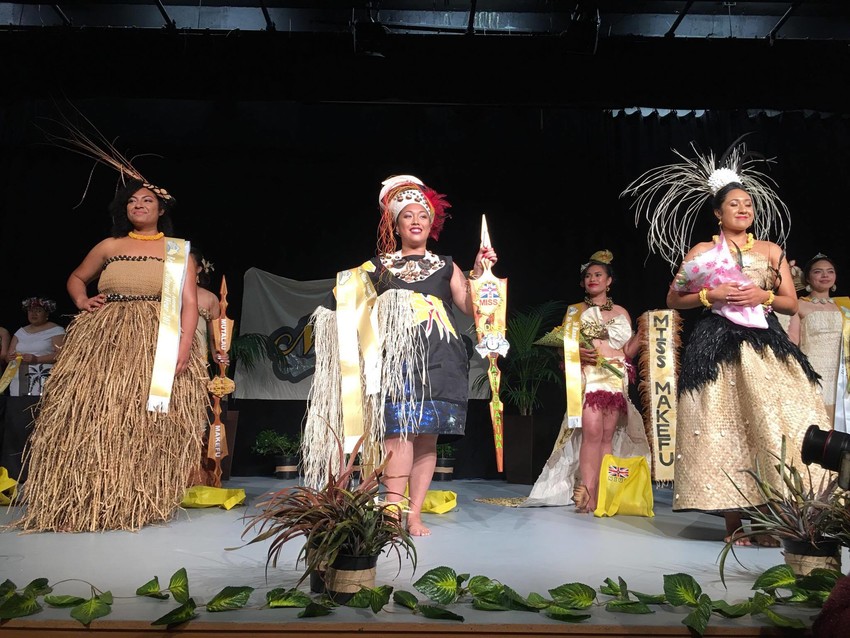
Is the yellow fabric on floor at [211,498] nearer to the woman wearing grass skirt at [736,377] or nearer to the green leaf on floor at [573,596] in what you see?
the woman wearing grass skirt at [736,377]

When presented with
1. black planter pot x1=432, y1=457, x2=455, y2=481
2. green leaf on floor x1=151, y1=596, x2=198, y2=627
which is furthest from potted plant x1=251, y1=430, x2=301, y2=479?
green leaf on floor x1=151, y1=596, x2=198, y2=627

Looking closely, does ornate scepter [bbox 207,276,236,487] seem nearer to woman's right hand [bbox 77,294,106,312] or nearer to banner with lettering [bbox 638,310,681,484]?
woman's right hand [bbox 77,294,106,312]

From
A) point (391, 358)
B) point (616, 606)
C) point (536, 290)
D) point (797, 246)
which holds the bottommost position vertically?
point (616, 606)

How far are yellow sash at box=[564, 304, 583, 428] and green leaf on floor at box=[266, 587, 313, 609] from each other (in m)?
2.95

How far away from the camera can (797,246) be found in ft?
22.1

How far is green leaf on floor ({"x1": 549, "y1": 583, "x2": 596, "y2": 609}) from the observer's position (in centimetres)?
190

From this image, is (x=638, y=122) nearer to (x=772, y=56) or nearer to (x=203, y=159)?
(x=772, y=56)

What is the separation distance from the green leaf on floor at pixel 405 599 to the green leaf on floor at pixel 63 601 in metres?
0.75

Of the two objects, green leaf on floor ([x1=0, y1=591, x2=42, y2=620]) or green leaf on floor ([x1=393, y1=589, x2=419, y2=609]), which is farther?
green leaf on floor ([x1=393, y1=589, x2=419, y2=609])

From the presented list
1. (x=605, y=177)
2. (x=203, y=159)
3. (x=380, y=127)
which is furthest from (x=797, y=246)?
(x=203, y=159)

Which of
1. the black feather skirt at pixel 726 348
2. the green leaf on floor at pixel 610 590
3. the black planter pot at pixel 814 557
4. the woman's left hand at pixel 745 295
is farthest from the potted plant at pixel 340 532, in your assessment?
the woman's left hand at pixel 745 295

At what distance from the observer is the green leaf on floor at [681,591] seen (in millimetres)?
1930

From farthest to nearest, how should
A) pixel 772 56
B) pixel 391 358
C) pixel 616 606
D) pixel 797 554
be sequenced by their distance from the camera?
pixel 772 56 < pixel 391 358 < pixel 797 554 < pixel 616 606

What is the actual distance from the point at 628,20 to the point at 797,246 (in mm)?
2427
